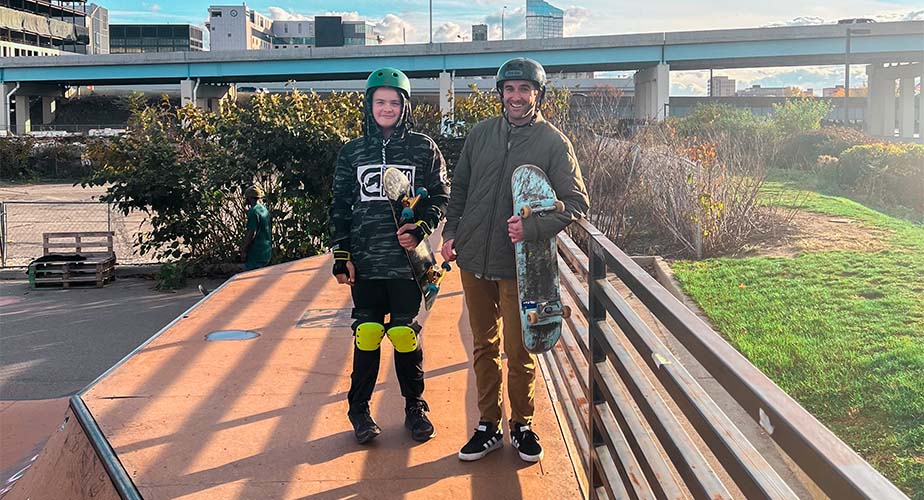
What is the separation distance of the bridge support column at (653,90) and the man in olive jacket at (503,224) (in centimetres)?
5212

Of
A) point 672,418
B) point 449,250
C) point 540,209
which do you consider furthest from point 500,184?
point 672,418

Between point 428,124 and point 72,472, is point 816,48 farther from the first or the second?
point 72,472

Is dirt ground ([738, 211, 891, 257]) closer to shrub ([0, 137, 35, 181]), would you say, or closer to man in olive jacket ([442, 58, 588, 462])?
man in olive jacket ([442, 58, 588, 462])

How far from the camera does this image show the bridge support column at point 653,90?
57250 mm

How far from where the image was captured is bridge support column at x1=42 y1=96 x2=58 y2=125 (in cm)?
7948

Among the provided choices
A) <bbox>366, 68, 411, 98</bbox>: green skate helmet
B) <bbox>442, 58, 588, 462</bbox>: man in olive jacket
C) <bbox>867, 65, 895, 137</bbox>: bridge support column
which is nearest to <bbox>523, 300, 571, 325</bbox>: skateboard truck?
<bbox>442, 58, 588, 462</bbox>: man in olive jacket

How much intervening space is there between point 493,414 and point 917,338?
5590 millimetres

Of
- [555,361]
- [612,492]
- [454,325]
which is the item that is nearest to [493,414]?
[612,492]

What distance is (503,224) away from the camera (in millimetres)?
3750

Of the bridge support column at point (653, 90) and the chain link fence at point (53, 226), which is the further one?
the bridge support column at point (653, 90)

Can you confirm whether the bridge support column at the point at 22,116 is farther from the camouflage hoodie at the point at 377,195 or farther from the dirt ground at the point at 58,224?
the camouflage hoodie at the point at 377,195

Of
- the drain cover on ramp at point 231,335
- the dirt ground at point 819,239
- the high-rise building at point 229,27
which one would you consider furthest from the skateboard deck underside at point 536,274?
the high-rise building at point 229,27

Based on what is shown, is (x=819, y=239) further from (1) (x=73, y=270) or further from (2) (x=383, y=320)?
(1) (x=73, y=270)

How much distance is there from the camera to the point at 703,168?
13.3 metres
